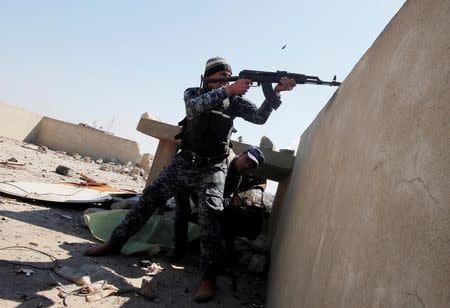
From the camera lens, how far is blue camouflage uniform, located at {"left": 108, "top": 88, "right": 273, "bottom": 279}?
297cm

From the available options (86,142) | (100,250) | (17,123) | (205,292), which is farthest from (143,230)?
(17,123)

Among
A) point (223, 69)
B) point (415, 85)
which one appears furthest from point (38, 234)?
point (415, 85)

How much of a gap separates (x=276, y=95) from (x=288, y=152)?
72.2 inches

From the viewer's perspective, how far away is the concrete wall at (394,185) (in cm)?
70

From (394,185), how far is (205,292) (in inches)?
84.7

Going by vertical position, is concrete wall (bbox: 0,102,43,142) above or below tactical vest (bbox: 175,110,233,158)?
Result: above

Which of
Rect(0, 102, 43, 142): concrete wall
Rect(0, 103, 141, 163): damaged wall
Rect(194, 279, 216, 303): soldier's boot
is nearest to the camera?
Rect(194, 279, 216, 303): soldier's boot

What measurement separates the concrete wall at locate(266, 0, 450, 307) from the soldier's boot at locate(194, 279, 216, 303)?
3.92ft

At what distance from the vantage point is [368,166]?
1.19 meters

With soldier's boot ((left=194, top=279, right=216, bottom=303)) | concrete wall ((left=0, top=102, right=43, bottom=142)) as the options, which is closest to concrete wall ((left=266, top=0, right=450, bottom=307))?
soldier's boot ((left=194, top=279, right=216, bottom=303))

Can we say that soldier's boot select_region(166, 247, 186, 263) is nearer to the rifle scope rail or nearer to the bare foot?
the bare foot

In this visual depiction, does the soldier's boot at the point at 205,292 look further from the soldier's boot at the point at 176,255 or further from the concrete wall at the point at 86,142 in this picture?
the concrete wall at the point at 86,142

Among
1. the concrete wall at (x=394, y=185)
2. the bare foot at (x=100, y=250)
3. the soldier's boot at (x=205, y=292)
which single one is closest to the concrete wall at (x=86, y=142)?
the bare foot at (x=100, y=250)

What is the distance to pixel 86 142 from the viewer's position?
50.7ft
